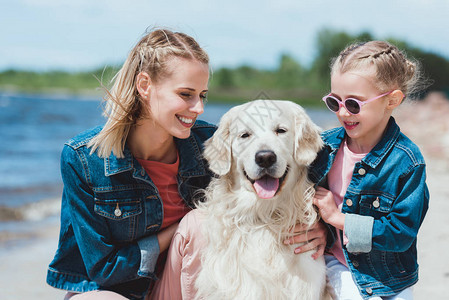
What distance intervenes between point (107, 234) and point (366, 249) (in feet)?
5.24

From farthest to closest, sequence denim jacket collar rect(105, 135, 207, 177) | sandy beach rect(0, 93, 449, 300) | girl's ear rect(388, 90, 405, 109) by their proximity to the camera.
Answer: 1. sandy beach rect(0, 93, 449, 300)
2. denim jacket collar rect(105, 135, 207, 177)
3. girl's ear rect(388, 90, 405, 109)

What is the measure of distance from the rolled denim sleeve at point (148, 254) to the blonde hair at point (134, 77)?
0.59m

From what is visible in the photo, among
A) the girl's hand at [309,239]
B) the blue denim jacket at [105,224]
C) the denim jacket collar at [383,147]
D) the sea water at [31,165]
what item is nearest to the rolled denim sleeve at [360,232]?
the girl's hand at [309,239]

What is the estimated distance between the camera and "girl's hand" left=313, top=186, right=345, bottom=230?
99.1 inches

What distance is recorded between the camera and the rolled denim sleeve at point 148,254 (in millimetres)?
2752

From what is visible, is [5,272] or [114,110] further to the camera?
[5,272]

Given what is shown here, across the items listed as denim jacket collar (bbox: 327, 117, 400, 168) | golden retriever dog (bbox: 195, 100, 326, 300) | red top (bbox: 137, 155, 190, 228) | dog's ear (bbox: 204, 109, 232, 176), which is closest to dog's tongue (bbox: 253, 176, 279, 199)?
golden retriever dog (bbox: 195, 100, 326, 300)

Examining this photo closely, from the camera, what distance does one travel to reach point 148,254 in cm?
277

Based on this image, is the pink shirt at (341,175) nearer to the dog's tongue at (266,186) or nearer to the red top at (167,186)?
the dog's tongue at (266,186)

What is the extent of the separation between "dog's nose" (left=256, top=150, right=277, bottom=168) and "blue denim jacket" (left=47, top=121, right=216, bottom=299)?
2.68ft

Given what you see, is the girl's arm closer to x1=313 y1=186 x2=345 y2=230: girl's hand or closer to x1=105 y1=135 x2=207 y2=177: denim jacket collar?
x1=313 y1=186 x2=345 y2=230: girl's hand

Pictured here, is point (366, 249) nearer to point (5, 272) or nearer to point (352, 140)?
point (352, 140)

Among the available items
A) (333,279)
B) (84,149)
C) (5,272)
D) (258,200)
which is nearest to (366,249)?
(333,279)

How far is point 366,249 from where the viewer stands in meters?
2.45
